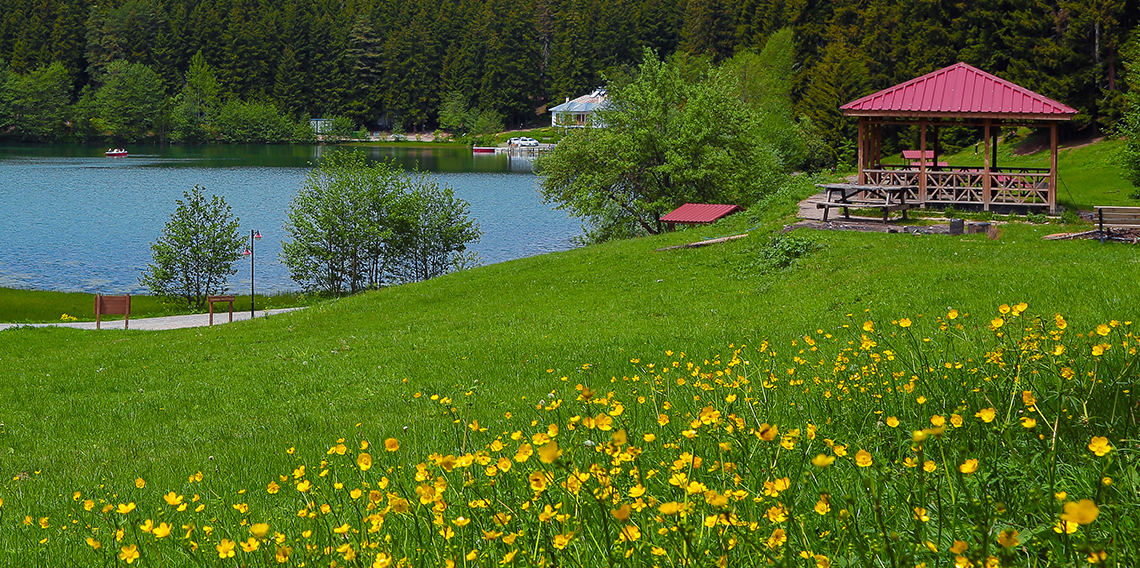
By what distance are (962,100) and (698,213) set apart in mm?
10407

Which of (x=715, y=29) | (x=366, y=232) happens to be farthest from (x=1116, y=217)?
(x=715, y=29)

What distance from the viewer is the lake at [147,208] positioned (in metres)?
44.4

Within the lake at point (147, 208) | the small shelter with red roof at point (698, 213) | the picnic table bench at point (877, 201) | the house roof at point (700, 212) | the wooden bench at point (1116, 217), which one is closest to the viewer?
the wooden bench at point (1116, 217)

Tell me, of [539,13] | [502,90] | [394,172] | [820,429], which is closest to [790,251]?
[820,429]

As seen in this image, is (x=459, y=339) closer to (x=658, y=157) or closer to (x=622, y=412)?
(x=622, y=412)

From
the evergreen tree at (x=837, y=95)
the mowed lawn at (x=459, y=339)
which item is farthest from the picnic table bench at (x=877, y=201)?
the evergreen tree at (x=837, y=95)

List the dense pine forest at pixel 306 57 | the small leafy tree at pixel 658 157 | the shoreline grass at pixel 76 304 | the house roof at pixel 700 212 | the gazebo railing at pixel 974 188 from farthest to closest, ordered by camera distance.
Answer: the dense pine forest at pixel 306 57
the small leafy tree at pixel 658 157
the house roof at pixel 700 212
the shoreline grass at pixel 76 304
the gazebo railing at pixel 974 188

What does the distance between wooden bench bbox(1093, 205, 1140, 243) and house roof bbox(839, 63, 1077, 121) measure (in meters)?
6.62

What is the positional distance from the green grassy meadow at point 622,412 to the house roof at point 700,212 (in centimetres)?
635

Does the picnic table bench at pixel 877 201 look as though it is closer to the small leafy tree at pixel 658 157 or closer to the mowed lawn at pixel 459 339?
the mowed lawn at pixel 459 339

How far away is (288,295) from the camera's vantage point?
38.9m

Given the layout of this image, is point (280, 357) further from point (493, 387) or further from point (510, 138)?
point (510, 138)

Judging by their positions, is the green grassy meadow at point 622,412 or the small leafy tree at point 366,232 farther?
the small leafy tree at point 366,232

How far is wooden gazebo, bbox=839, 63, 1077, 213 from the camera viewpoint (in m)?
24.1
